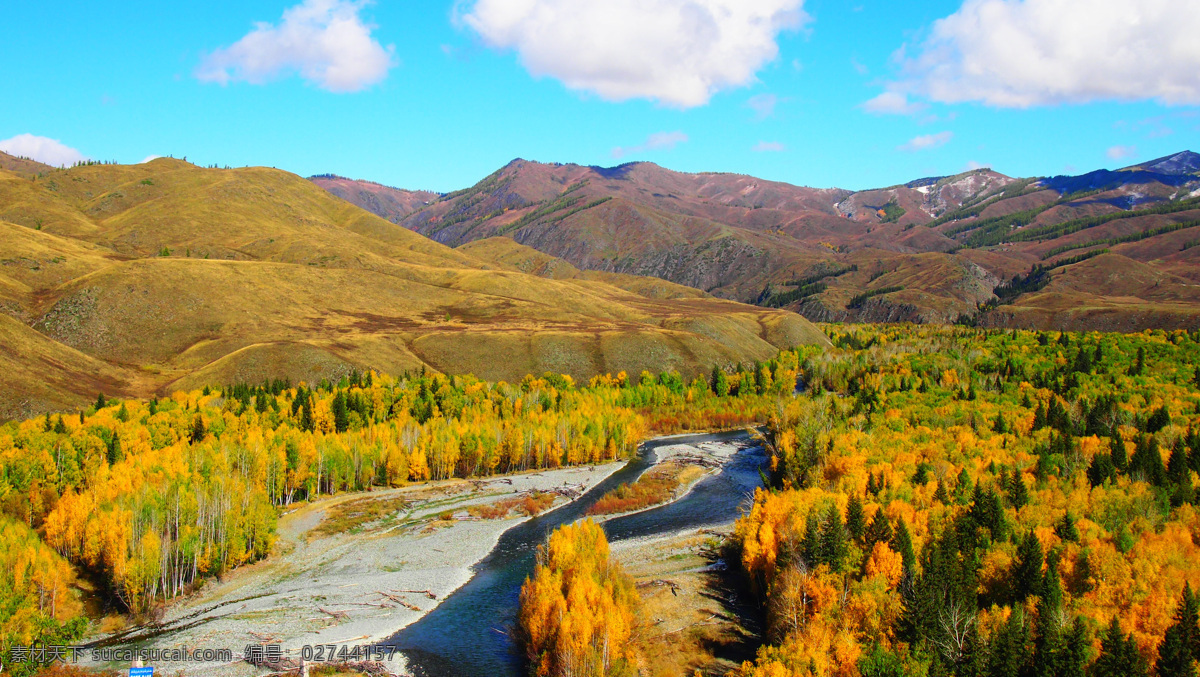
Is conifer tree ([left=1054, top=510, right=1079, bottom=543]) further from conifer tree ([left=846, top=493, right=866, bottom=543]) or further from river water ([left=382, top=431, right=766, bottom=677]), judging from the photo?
A: river water ([left=382, top=431, right=766, bottom=677])

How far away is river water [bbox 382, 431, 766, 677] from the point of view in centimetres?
4888

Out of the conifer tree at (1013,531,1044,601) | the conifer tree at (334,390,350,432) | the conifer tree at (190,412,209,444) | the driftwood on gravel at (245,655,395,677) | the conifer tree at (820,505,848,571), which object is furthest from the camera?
the conifer tree at (334,390,350,432)

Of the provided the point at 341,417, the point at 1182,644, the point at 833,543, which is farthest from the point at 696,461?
the point at 1182,644

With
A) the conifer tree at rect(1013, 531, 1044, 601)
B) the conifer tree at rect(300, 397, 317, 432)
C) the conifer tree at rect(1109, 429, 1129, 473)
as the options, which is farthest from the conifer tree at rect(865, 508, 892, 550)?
the conifer tree at rect(300, 397, 317, 432)

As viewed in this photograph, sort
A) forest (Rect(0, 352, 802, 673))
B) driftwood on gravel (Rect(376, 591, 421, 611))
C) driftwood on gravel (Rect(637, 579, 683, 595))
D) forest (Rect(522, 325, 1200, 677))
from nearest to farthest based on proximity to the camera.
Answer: forest (Rect(522, 325, 1200, 677))
forest (Rect(0, 352, 802, 673))
driftwood on gravel (Rect(376, 591, 421, 611))
driftwood on gravel (Rect(637, 579, 683, 595))

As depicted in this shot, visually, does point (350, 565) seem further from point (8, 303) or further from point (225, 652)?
point (8, 303)

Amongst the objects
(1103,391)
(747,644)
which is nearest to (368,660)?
(747,644)

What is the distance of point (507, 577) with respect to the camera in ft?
214

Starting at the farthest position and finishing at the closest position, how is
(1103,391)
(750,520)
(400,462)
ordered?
(1103,391) → (400,462) → (750,520)

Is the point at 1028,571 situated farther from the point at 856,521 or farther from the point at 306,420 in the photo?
the point at 306,420

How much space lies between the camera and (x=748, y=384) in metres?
166

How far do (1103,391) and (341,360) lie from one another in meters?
140

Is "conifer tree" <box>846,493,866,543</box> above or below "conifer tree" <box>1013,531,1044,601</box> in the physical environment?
A: above

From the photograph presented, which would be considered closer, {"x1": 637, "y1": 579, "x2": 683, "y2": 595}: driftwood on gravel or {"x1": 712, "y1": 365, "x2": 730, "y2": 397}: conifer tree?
{"x1": 637, "y1": 579, "x2": 683, "y2": 595}: driftwood on gravel
